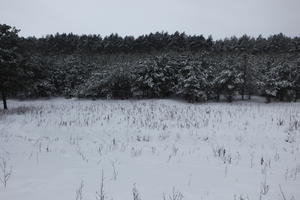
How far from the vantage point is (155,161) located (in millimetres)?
8164

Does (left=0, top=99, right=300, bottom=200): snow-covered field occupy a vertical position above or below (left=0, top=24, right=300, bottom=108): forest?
below

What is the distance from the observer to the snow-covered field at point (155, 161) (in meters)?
5.73

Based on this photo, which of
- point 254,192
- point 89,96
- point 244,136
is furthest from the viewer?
point 89,96

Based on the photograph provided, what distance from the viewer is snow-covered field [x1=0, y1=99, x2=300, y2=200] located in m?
5.73

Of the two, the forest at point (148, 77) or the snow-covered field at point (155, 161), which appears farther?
the forest at point (148, 77)

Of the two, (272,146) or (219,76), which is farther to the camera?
(219,76)

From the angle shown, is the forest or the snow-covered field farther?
the forest

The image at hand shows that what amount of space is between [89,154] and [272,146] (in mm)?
6274

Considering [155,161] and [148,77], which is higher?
[148,77]

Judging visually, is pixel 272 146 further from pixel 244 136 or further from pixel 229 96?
pixel 229 96

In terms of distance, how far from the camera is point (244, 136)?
1154 cm

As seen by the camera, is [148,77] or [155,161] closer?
[155,161]

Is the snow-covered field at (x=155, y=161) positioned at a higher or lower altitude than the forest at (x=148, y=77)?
lower

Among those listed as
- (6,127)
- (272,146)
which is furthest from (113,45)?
(272,146)
